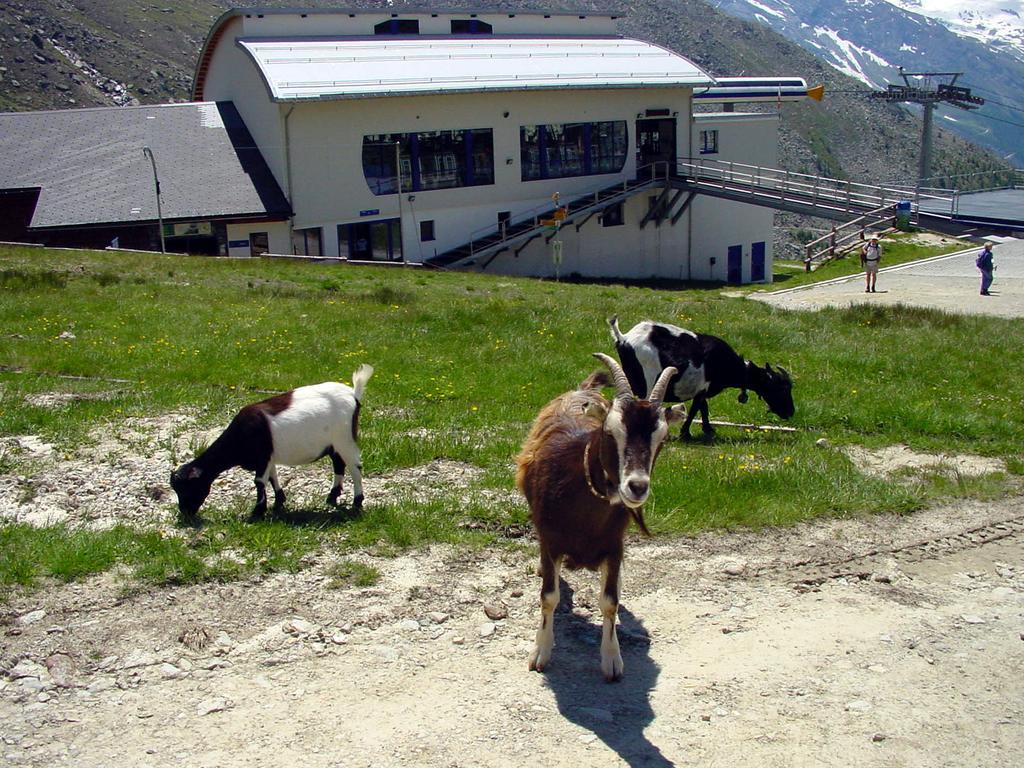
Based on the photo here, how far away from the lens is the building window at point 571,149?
56.4 meters

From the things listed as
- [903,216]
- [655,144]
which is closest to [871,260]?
[903,216]

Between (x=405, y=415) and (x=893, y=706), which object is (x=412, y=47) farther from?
(x=893, y=706)

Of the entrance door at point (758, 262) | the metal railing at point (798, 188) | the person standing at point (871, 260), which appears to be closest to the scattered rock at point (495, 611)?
the person standing at point (871, 260)

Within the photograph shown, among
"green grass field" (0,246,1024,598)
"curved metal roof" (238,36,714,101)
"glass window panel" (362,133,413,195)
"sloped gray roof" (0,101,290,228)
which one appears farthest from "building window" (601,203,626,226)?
"green grass field" (0,246,1024,598)

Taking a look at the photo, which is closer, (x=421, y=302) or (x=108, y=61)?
(x=421, y=302)

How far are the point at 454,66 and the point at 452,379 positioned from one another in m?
40.5

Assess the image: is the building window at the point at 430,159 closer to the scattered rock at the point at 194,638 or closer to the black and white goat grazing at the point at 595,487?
the black and white goat grazing at the point at 595,487

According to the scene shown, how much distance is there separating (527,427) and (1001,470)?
6.31m

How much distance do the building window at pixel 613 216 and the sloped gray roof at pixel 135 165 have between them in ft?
61.7

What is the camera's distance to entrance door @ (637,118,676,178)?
197 feet

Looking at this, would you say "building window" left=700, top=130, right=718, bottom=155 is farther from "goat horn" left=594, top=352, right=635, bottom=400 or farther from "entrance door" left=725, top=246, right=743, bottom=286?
"goat horn" left=594, top=352, right=635, bottom=400

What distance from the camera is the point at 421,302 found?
2700 centimetres

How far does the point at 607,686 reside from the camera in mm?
8227

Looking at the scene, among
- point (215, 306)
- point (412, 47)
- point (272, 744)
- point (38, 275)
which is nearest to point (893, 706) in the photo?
point (272, 744)
